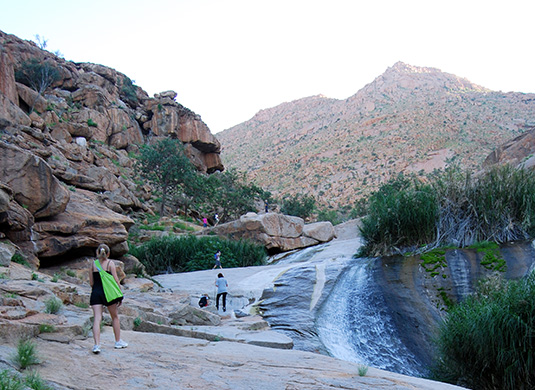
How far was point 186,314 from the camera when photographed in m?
9.22

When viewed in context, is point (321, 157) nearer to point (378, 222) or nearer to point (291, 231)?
point (291, 231)

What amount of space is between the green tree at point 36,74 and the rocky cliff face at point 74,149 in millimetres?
365

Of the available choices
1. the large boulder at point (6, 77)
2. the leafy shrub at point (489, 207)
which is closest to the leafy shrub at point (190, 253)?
the leafy shrub at point (489, 207)

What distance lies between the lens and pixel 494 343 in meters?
6.43

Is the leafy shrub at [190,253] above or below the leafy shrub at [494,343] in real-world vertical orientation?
above

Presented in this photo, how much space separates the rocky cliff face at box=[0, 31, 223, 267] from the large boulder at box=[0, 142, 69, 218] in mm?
25

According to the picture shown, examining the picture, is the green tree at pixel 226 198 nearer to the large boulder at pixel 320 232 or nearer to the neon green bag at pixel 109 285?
the large boulder at pixel 320 232

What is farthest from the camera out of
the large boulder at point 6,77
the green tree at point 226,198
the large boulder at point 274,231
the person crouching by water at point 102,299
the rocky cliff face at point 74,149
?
the green tree at point 226,198

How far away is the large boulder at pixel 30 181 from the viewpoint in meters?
11.5

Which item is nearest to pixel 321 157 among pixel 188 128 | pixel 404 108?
pixel 404 108

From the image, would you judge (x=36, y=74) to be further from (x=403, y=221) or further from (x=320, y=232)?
(x=403, y=221)

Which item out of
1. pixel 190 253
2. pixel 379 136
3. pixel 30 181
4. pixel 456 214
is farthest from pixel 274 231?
pixel 379 136

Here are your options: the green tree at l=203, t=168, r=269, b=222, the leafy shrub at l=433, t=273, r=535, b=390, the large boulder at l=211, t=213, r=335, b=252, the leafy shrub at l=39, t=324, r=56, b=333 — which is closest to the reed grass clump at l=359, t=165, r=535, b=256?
the leafy shrub at l=433, t=273, r=535, b=390

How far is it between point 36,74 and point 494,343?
4106cm
